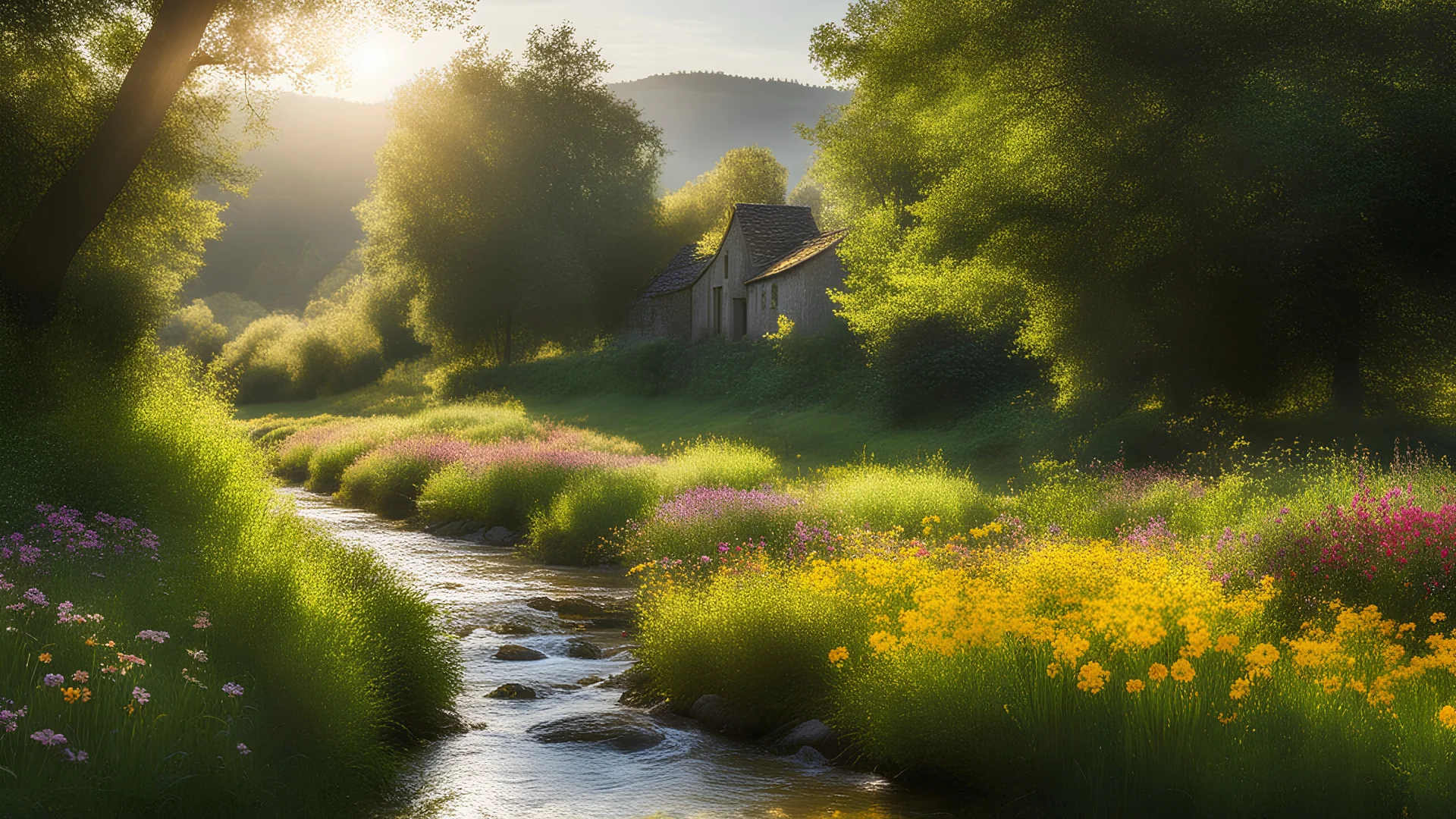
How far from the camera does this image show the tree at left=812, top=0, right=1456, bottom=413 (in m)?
17.2

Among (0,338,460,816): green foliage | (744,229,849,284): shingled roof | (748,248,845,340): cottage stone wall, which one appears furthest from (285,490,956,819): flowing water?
(744,229,849,284): shingled roof

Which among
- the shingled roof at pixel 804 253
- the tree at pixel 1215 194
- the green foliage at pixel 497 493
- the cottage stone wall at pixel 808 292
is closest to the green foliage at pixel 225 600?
the green foliage at pixel 497 493

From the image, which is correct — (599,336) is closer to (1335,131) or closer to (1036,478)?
(1036,478)

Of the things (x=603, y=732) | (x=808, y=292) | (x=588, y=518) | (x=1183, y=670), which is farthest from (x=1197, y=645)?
(x=808, y=292)

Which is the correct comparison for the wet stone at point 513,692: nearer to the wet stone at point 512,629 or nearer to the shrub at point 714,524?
the wet stone at point 512,629

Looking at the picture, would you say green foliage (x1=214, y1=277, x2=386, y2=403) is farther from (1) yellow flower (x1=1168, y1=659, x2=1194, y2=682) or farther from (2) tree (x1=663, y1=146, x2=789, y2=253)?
(1) yellow flower (x1=1168, y1=659, x2=1194, y2=682)

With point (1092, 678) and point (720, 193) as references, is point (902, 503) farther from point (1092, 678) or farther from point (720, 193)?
point (720, 193)

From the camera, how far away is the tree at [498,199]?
166 feet

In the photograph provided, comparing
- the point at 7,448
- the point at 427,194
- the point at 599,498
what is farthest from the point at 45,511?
the point at 427,194

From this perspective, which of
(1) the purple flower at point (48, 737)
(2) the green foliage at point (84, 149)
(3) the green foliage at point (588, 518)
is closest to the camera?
(1) the purple flower at point (48, 737)

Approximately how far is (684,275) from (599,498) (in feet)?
130

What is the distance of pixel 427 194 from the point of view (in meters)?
50.3

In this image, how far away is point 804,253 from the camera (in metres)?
43.9

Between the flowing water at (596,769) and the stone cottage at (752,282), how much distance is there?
29753 mm
